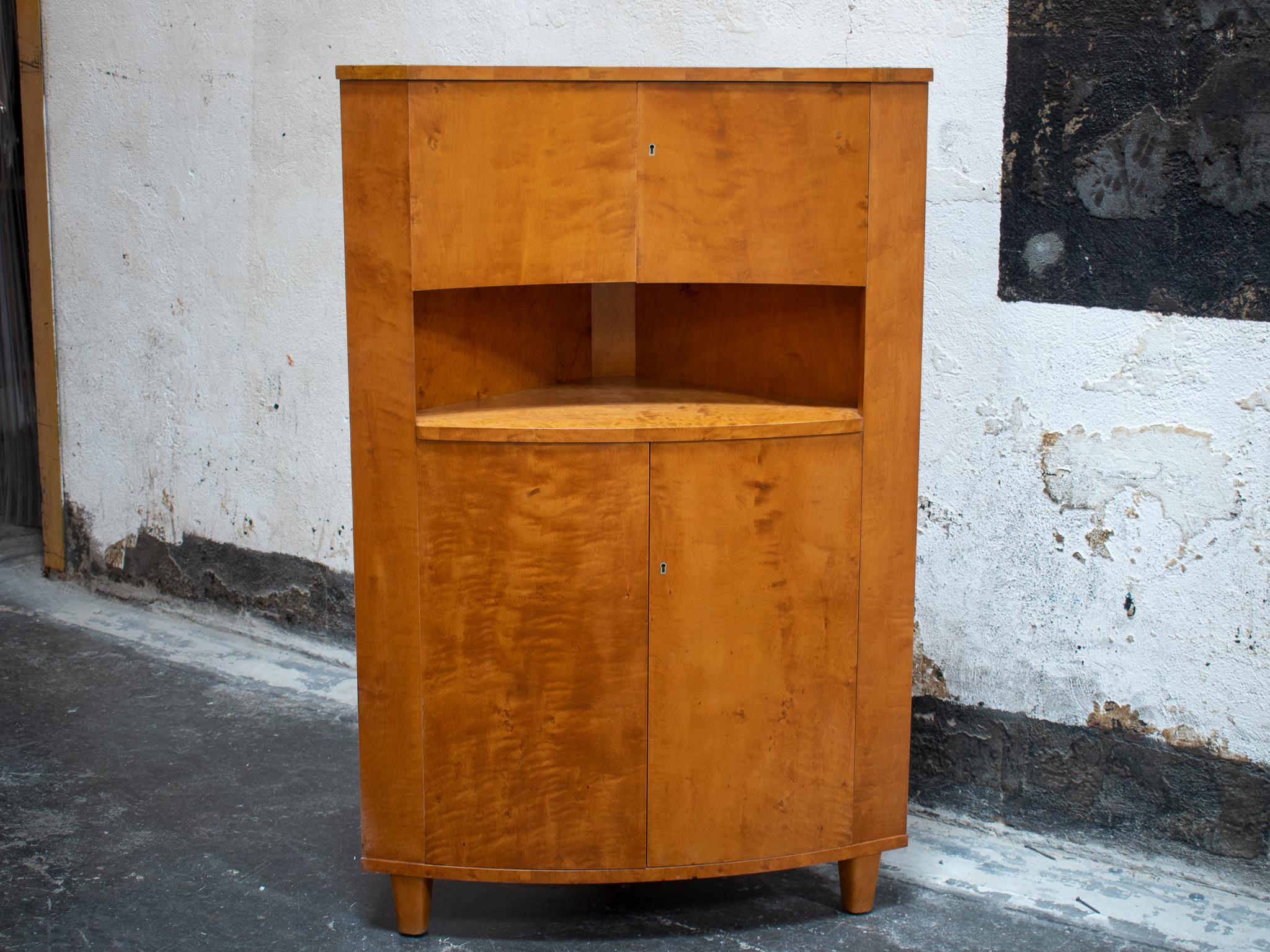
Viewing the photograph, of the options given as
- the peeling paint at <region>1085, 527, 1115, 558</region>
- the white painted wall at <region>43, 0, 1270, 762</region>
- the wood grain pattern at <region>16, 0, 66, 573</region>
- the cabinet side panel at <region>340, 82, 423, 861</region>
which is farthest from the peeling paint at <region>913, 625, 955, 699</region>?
the wood grain pattern at <region>16, 0, 66, 573</region>

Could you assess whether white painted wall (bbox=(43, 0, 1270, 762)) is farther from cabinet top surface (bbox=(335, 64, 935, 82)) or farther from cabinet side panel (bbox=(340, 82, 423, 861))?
cabinet side panel (bbox=(340, 82, 423, 861))

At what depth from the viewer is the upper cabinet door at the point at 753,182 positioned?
2.10 m

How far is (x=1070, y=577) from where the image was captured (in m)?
2.60

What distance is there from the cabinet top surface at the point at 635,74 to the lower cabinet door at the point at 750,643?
1.85 ft

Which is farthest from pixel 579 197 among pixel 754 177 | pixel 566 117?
pixel 754 177

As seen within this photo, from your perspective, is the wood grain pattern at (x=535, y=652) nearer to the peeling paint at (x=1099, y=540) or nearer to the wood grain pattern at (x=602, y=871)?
the wood grain pattern at (x=602, y=871)

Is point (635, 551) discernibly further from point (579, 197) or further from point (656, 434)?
point (579, 197)

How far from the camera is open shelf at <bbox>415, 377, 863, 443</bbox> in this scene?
2139mm

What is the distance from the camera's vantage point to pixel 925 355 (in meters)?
2.69

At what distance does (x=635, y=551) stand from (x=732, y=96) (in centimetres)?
73

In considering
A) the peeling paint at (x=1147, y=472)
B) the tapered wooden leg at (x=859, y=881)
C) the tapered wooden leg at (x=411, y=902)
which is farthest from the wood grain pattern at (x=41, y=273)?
the peeling paint at (x=1147, y=472)

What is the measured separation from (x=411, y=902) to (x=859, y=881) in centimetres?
79

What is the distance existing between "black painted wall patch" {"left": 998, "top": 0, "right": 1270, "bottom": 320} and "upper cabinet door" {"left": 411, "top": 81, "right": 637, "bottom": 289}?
34.1 inches

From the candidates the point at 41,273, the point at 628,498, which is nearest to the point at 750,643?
the point at 628,498
